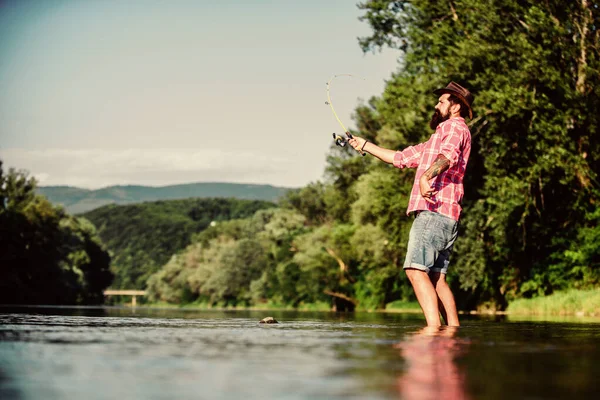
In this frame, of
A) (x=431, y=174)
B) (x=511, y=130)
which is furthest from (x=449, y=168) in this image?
(x=511, y=130)

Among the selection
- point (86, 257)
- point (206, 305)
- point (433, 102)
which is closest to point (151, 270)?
point (206, 305)

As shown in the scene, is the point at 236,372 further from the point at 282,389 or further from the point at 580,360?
the point at 580,360

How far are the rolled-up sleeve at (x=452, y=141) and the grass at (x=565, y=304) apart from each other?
1709 centimetres

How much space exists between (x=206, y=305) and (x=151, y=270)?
75.8m

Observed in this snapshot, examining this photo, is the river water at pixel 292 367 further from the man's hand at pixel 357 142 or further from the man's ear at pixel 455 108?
the man's hand at pixel 357 142

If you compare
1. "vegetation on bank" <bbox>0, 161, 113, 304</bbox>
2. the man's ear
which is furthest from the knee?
"vegetation on bank" <bbox>0, 161, 113, 304</bbox>

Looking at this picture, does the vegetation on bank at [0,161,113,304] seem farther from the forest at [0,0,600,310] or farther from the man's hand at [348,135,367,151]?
the man's hand at [348,135,367,151]

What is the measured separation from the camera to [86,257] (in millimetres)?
101312

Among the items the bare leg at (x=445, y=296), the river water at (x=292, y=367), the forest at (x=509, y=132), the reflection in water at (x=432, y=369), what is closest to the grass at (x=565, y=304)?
the forest at (x=509, y=132)

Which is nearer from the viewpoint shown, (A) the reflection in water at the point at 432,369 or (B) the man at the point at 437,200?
(A) the reflection in water at the point at 432,369

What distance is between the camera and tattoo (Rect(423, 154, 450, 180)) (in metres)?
8.85

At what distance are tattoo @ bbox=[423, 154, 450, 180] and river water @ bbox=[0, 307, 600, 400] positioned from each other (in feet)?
7.36

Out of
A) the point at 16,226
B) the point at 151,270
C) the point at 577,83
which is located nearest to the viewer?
the point at 577,83

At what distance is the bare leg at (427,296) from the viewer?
28.8ft
